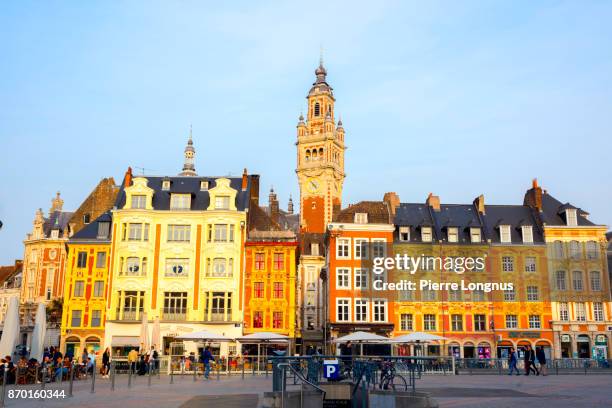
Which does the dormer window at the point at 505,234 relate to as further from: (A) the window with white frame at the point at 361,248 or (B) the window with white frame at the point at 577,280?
(A) the window with white frame at the point at 361,248

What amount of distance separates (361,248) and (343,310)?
5.38 meters

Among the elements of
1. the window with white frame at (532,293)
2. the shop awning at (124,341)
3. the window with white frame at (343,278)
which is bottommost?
the shop awning at (124,341)

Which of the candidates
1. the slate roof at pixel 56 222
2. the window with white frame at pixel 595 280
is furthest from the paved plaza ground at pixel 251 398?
the slate roof at pixel 56 222

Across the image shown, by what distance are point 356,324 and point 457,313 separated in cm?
883

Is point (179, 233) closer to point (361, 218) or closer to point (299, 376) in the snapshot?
point (361, 218)

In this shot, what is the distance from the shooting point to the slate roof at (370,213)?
182 feet

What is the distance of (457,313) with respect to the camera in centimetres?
5441

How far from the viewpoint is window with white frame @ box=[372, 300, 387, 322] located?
53531mm

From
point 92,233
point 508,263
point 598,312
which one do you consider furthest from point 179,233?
point 598,312

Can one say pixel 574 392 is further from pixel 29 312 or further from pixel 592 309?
pixel 29 312

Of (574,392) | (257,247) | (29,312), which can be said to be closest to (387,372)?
(574,392)

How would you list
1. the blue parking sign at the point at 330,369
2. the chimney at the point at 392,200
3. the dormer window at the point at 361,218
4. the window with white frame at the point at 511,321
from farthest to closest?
the chimney at the point at 392,200 → the dormer window at the point at 361,218 → the window with white frame at the point at 511,321 → the blue parking sign at the point at 330,369

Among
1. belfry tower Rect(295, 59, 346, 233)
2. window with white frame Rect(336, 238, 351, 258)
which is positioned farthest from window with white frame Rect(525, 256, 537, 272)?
belfry tower Rect(295, 59, 346, 233)

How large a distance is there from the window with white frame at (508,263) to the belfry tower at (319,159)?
1589 inches
